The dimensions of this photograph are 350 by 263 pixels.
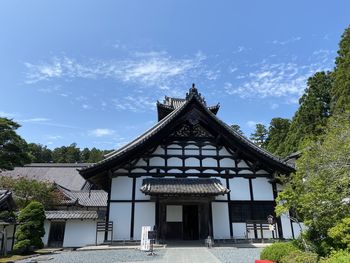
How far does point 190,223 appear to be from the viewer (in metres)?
15.9

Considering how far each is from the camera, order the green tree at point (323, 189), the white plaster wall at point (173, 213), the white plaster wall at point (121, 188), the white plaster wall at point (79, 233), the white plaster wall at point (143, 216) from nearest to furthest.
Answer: the green tree at point (323, 189)
the white plaster wall at point (143, 216)
the white plaster wall at point (121, 188)
the white plaster wall at point (173, 213)
the white plaster wall at point (79, 233)

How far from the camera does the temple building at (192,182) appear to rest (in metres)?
14.6

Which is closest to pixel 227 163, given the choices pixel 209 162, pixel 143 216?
pixel 209 162

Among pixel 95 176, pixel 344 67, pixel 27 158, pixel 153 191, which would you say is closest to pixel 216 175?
pixel 153 191

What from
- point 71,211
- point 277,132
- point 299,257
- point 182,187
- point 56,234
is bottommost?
point 299,257

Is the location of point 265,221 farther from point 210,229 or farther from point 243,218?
point 210,229

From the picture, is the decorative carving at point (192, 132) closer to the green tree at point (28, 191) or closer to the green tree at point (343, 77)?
the green tree at point (343, 77)

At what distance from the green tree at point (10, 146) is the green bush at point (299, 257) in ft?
44.1

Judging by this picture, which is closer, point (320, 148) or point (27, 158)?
point (320, 148)

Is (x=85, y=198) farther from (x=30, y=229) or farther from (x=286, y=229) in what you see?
(x=286, y=229)

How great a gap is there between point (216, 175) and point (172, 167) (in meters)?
2.71

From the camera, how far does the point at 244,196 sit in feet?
51.5

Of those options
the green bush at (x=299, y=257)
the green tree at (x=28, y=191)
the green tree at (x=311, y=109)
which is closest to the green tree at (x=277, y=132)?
the green tree at (x=311, y=109)

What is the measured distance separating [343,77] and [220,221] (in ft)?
81.1
